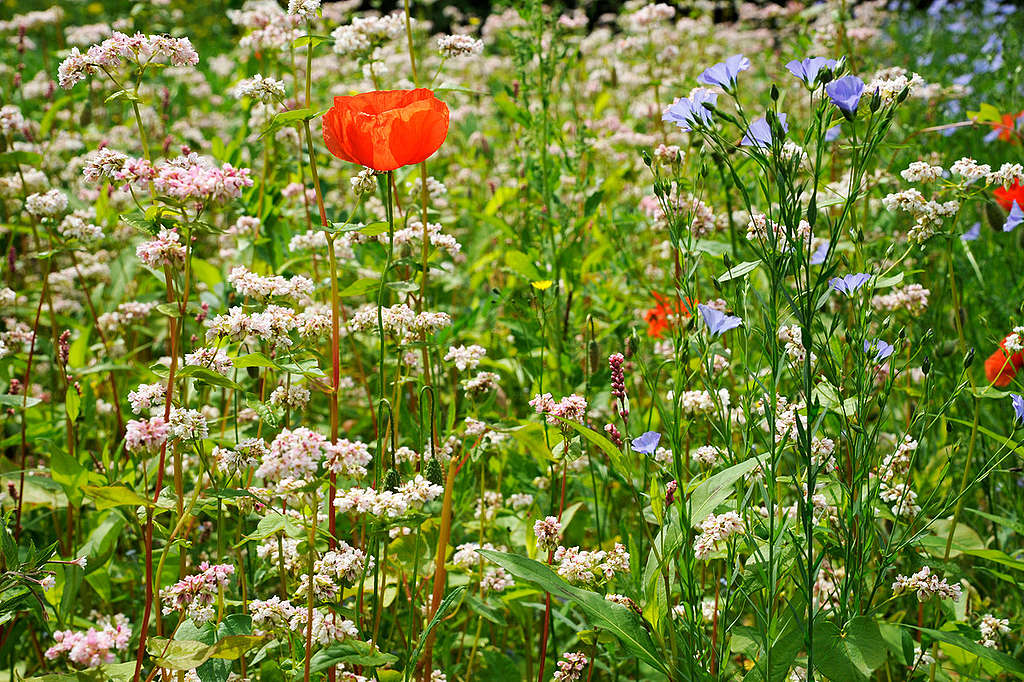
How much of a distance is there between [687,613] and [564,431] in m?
0.35

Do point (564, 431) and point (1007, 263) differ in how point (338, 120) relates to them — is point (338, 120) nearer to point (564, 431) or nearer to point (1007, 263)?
point (564, 431)

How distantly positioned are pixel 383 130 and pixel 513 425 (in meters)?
0.47

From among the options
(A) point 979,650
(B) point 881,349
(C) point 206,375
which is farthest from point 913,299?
(C) point 206,375

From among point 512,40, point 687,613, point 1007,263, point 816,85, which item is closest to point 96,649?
point 687,613

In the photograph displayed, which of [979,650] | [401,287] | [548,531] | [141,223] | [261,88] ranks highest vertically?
[261,88]

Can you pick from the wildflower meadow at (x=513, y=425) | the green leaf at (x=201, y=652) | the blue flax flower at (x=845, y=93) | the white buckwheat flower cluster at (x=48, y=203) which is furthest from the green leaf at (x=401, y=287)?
the white buckwheat flower cluster at (x=48, y=203)

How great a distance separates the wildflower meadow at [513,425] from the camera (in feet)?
3.51

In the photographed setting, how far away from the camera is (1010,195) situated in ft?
5.77

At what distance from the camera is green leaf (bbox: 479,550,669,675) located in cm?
101

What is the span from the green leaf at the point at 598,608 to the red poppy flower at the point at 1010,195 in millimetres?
967

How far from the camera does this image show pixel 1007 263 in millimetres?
2590

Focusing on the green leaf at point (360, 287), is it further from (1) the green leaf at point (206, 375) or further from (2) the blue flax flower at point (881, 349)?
(2) the blue flax flower at point (881, 349)

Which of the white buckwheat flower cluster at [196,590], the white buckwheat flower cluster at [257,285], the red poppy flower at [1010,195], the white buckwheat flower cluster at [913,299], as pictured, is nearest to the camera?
the white buckwheat flower cluster at [196,590]

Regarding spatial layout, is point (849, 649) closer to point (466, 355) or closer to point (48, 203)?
point (466, 355)
